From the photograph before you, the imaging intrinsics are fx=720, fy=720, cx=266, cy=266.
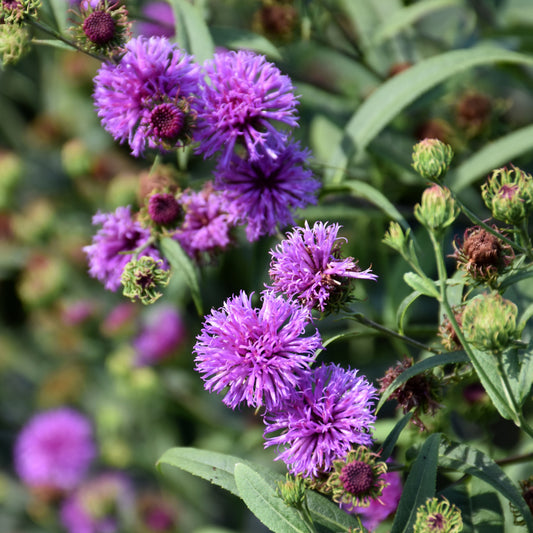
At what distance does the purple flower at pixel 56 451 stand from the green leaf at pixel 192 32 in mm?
1461

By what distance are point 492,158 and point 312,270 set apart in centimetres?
66

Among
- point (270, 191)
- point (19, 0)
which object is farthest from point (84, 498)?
point (19, 0)

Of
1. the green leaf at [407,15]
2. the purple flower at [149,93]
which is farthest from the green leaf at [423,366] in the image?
the green leaf at [407,15]

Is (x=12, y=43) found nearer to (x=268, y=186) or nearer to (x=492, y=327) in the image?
(x=268, y=186)

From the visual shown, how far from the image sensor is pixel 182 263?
105 cm

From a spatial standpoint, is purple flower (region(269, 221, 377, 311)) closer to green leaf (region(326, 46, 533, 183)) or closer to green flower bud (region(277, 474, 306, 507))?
green flower bud (region(277, 474, 306, 507))

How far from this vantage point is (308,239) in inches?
34.8

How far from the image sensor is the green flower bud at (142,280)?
39.4 inches

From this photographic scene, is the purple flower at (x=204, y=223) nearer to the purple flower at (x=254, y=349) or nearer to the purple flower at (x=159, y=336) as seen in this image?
the purple flower at (x=254, y=349)

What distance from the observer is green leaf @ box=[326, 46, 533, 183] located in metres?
1.25

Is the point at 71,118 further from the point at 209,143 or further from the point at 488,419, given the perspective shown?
the point at 488,419

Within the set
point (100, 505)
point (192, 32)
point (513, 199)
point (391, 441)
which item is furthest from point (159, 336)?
point (513, 199)

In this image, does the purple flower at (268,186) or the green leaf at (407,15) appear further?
the green leaf at (407,15)

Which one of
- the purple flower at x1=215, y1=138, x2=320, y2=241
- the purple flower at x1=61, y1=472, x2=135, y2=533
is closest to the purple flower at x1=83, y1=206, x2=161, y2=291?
the purple flower at x1=215, y1=138, x2=320, y2=241
